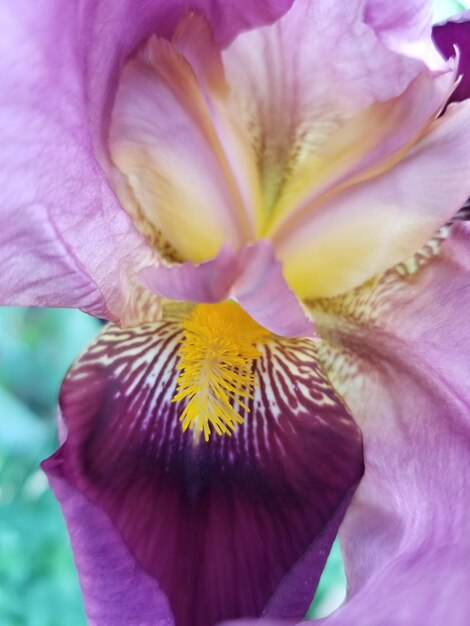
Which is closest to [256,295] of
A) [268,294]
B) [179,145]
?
[268,294]

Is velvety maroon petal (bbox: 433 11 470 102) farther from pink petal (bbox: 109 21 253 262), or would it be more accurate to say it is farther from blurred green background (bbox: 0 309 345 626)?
blurred green background (bbox: 0 309 345 626)

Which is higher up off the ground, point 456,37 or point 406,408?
point 456,37

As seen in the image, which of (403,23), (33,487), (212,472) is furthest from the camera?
(33,487)

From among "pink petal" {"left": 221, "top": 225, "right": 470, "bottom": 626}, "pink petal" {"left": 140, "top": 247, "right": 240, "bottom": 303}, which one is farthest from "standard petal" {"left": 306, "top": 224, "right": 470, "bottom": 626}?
"pink petal" {"left": 140, "top": 247, "right": 240, "bottom": 303}

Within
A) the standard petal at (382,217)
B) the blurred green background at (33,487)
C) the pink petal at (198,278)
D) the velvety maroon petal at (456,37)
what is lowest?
the blurred green background at (33,487)

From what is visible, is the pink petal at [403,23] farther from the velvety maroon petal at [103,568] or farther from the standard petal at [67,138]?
the velvety maroon petal at [103,568]

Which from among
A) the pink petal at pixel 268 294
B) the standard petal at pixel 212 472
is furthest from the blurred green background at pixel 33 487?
the pink petal at pixel 268 294

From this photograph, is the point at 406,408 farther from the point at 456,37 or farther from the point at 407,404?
the point at 456,37
